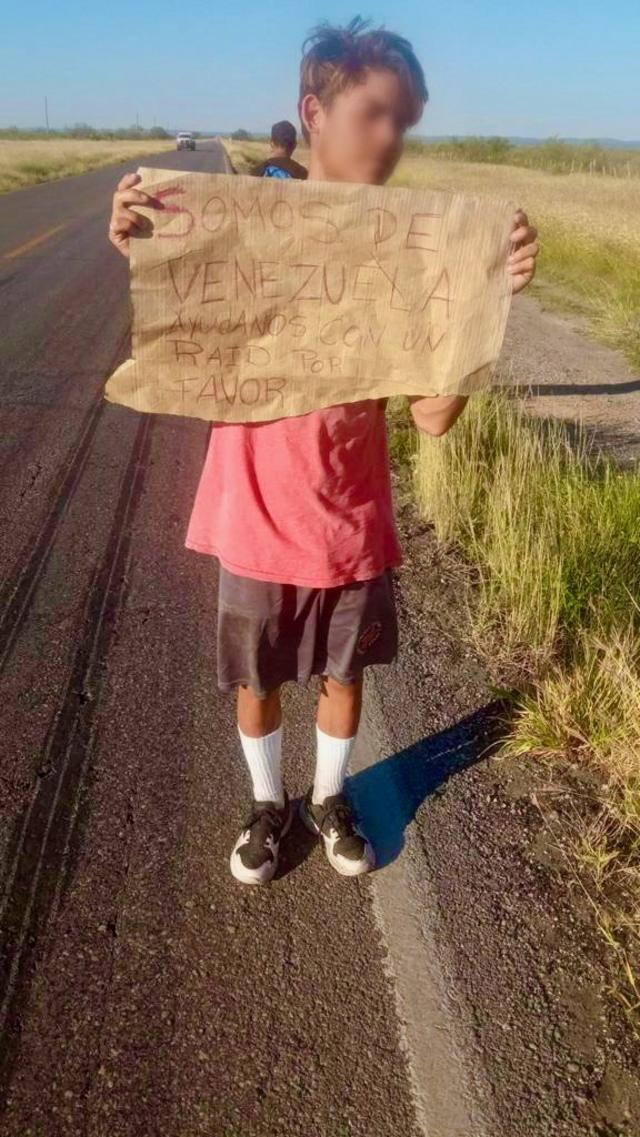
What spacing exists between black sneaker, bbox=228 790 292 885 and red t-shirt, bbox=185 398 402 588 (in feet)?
2.45

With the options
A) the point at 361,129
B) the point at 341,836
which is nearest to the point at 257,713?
the point at 341,836

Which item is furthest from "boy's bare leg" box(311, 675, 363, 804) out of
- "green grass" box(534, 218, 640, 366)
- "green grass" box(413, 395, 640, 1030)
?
"green grass" box(534, 218, 640, 366)

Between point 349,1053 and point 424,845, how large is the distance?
635mm

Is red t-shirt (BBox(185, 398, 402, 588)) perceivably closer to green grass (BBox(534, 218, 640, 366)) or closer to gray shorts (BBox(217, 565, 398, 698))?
gray shorts (BBox(217, 565, 398, 698))

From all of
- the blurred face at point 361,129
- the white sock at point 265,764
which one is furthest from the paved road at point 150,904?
the blurred face at point 361,129

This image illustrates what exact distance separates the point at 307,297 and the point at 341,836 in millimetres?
1345

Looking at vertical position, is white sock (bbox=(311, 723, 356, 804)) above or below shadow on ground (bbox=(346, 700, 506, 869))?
above

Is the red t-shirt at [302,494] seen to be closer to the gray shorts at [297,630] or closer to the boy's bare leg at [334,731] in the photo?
the gray shorts at [297,630]

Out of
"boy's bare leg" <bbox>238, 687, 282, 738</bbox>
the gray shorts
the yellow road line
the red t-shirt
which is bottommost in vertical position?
the yellow road line

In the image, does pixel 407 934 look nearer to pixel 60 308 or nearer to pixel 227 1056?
pixel 227 1056

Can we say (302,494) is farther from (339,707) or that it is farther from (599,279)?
(599,279)

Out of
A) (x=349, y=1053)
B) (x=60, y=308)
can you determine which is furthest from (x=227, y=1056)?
(x=60, y=308)

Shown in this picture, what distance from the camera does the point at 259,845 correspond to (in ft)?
7.00

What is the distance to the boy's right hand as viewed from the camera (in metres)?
1.55
